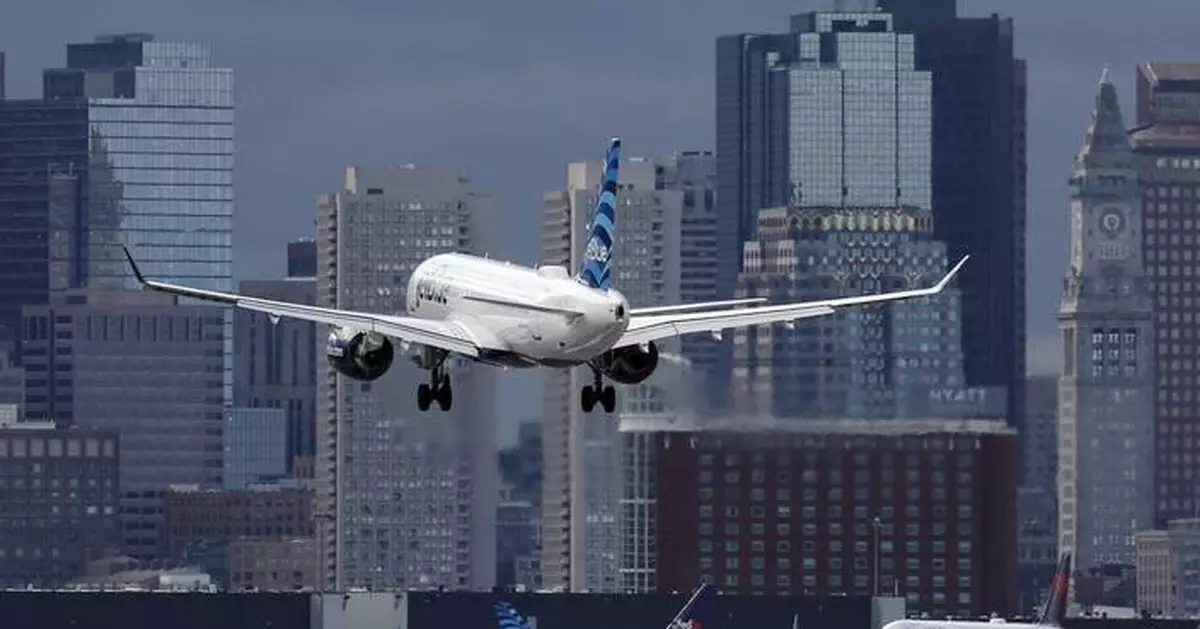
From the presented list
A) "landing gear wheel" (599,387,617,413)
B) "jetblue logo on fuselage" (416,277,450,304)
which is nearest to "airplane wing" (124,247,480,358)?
"jetblue logo on fuselage" (416,277,450,304)

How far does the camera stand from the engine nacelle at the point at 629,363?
143 metres

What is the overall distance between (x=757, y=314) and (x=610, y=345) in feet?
18.7

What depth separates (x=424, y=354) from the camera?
147m

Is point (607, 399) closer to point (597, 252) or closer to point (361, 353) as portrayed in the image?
point (597, 252)

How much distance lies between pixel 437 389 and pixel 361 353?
3.76m

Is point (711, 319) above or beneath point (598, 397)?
above

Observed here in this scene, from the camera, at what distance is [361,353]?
147 metres

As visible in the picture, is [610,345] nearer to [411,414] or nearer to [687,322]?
[687,322]

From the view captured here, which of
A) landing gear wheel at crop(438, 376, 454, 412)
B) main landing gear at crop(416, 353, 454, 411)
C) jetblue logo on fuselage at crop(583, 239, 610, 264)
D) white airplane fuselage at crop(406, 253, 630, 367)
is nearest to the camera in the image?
white airplane fuselage at crop(406, 253, 630, 367)

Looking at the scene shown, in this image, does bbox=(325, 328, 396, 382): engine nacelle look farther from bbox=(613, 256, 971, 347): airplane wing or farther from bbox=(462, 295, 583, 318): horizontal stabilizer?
bbox=(613, 256, 971, 347): airplane wing

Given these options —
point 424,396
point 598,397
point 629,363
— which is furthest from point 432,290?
point 598,397

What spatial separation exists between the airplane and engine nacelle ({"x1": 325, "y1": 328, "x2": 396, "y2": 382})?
3cm

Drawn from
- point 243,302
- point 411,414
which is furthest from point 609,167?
point 411,414

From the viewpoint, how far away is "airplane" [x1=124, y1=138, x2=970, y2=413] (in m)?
141
